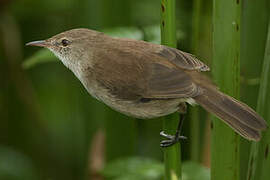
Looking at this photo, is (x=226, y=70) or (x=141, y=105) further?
(x=141, y=105)

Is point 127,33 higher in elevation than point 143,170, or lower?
higher

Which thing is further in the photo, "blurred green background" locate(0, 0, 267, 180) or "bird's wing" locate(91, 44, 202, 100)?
"blurred green background" locate(0, 0, 267, 180)

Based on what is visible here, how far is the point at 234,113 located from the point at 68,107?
2322 mm

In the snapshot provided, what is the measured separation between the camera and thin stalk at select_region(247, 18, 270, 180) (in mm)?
2314

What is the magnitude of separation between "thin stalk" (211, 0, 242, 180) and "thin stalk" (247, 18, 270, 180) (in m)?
0.09

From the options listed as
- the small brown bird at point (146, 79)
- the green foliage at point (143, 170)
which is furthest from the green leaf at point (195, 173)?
the small brown bird at point (146, 79)

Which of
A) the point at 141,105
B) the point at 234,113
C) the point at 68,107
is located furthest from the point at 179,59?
the point at 68,107

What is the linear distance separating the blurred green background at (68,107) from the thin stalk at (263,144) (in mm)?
758

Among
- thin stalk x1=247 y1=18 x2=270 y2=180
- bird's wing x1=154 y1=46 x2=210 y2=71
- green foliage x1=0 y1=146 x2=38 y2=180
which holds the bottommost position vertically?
green foliage x1=0 y1=146 x2=38 y2=180

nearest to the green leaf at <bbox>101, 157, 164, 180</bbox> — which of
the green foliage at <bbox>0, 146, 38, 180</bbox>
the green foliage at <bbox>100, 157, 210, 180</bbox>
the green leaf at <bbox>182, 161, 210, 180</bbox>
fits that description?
the green foliage at <bbox>100, 157, 210, 180</bbox>

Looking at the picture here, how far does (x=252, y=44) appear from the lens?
2.94 m

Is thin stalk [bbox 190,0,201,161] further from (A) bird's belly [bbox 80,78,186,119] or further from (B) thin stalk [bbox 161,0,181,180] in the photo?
(B) thin stalk [bbox 161,0,181,180]

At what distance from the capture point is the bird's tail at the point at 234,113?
2.33m

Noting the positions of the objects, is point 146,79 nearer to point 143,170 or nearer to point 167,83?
point 167,83
